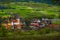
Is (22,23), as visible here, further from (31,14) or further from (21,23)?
(31,14)

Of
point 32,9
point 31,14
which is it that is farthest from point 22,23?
point 32,9

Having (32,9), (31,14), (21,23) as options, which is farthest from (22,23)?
(32,9)

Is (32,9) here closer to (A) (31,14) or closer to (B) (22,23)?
(A) (31,14)

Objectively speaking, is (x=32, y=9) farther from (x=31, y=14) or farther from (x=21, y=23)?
(x=21, y=23)

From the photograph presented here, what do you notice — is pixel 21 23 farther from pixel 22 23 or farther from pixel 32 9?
pixel 32 9

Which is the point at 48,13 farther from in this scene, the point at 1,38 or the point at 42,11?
the point at 1,38

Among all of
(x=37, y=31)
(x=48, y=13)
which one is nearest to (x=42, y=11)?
(x=48, y=13)

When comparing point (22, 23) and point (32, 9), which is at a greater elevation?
point (32, 9)

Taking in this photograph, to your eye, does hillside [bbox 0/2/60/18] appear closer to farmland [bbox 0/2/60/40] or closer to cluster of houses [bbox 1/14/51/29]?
farmland [bbox 0/2/60/40]

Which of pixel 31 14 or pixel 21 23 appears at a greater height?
pixel 31 14

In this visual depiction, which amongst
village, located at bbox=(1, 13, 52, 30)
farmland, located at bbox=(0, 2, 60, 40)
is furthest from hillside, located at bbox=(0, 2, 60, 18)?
village, located at bbox=(1, 13, 52, 30)
